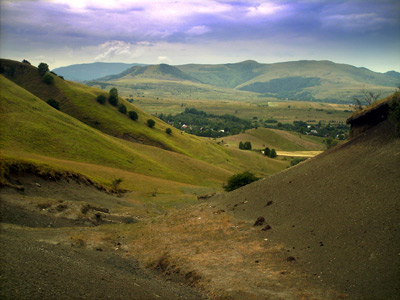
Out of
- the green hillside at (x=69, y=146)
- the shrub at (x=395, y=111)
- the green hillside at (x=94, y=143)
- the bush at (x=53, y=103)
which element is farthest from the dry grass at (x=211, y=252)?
the bush at (x=53, y=103)

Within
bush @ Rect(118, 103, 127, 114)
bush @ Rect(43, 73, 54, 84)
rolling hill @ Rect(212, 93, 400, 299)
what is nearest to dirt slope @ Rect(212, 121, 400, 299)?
rolling hill @ Rect(212, 93, 400, 299)

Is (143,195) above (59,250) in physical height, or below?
below

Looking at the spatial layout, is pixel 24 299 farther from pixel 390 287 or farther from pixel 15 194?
pixel 15 194

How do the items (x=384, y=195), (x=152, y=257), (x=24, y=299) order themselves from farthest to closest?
(x=152, y=257) → (x=384, y=195) → (x=24, y=299)

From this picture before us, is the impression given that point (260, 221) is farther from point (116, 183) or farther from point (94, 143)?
point (94, 143)

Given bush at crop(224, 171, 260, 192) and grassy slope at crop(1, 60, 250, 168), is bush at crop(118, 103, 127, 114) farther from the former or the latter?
bush at crop(224, 171, 260, 192)

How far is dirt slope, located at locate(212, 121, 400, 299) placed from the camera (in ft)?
59.7

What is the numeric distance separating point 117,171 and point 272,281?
176ft

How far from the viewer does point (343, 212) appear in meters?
25.4

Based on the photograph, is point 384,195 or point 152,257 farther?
point 152,257

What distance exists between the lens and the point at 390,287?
16047 millimetres

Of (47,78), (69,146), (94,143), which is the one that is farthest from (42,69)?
(69,146)

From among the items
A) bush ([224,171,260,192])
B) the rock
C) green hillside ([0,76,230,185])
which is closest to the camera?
the rock

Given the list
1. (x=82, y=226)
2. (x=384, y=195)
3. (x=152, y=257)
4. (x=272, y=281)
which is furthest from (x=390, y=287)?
(x=82, y=226)
